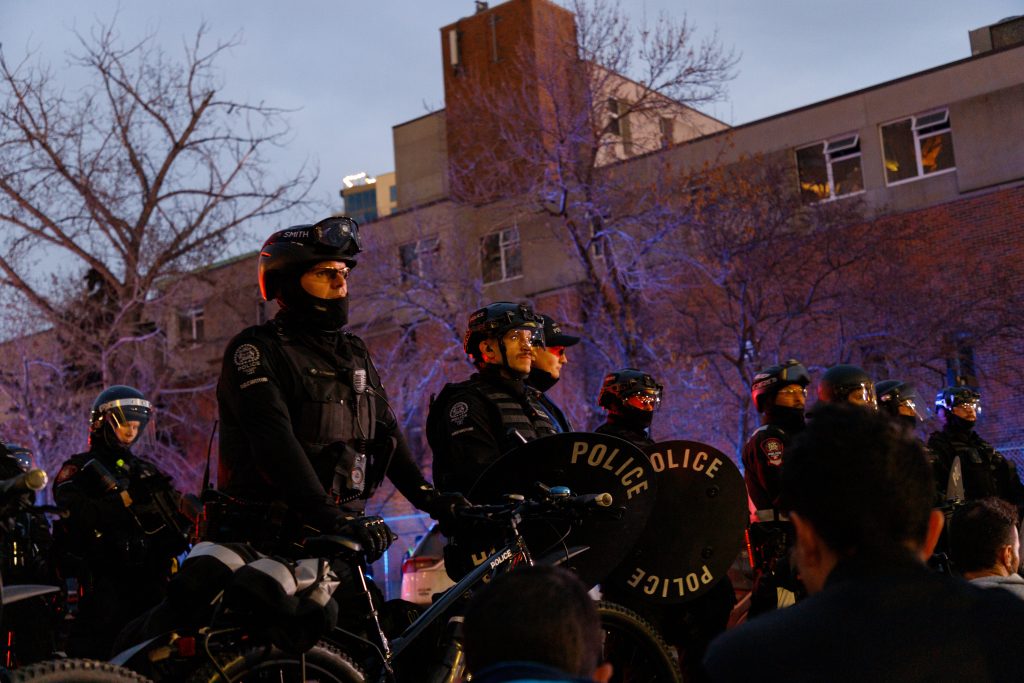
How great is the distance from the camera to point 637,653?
5.71m

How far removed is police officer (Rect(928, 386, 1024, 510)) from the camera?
388 inches

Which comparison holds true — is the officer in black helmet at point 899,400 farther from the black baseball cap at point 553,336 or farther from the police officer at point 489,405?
the police officer at point 489,405

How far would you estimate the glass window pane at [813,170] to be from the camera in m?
27.8

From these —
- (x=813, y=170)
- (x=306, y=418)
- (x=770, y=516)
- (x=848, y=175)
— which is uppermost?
(x=813, y=170)

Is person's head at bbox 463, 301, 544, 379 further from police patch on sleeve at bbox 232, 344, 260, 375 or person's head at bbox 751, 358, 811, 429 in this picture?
person's head at bbox 751, 358, 811, 429

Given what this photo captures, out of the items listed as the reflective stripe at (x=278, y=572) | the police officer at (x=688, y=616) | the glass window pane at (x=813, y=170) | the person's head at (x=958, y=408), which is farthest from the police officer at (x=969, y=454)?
the glass window pane at (x=813, y=170)

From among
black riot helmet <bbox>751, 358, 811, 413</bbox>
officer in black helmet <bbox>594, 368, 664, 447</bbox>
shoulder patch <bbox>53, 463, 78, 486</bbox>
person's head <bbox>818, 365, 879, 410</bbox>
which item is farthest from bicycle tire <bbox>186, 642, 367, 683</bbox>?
person's head <bbox>818, 365, 879, 410</bbox>

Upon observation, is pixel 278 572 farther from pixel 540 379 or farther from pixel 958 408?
pixel 958 408

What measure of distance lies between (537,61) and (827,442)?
2365 cm

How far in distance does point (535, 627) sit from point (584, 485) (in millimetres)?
3058

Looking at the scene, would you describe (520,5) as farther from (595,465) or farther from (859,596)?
(859,596)

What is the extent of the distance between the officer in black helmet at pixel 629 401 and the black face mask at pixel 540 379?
1.77ft

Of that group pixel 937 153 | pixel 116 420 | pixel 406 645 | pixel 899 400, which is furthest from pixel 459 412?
pixel 937 153

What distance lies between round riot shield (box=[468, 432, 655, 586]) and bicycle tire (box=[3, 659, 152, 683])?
1945 millimetres
